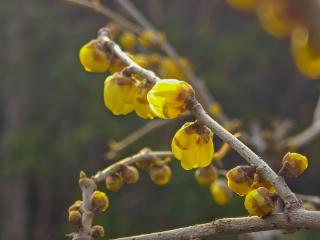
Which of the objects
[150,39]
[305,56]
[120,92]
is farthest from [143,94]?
[150,39]

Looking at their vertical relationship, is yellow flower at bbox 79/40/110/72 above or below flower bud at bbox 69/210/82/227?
above

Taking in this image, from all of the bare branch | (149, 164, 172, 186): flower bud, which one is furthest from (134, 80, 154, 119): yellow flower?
the bare branch

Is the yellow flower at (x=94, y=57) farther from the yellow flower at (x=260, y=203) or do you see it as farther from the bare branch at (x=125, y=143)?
the bare branch at (x=125, y=143)

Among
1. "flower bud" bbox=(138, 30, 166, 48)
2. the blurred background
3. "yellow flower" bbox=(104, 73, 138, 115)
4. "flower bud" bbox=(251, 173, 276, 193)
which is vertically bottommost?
Answer: "flower bud" bbox=(251, 173, 276, 193)

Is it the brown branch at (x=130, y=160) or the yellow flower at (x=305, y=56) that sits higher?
the brown branch at (x=130, y=160)

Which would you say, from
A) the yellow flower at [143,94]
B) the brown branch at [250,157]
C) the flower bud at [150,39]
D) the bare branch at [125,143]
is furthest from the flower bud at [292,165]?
the flower bud at [150,39]

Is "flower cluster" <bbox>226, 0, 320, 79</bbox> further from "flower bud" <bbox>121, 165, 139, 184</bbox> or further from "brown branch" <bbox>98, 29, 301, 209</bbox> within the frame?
"flower bud" <bbox>121, 165, 139, 184</bbox>
